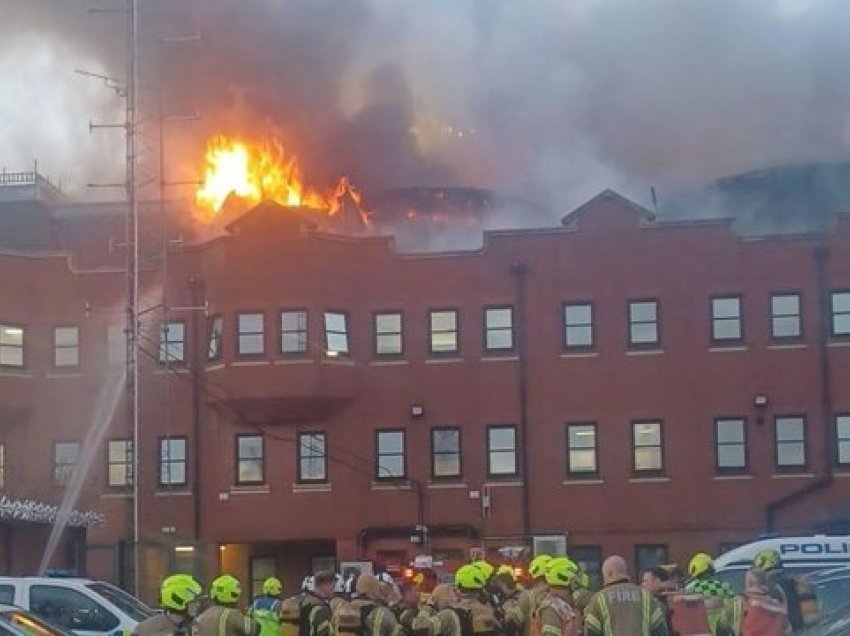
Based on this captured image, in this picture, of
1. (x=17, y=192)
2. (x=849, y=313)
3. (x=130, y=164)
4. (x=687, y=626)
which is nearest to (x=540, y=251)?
(x=849, y=313)

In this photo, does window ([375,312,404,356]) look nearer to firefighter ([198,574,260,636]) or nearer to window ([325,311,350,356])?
window ([325,311,350,356])

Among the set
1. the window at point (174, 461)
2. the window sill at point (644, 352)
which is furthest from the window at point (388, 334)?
the window sill at point (644, 352)

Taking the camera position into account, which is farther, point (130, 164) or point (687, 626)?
point (130, 164)

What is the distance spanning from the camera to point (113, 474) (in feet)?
120

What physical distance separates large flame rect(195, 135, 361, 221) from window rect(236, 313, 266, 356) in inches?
319

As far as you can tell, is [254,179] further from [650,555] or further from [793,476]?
[793,476]

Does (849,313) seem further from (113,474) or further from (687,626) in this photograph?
(687,626)

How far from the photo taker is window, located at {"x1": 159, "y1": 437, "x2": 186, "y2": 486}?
3606 cm

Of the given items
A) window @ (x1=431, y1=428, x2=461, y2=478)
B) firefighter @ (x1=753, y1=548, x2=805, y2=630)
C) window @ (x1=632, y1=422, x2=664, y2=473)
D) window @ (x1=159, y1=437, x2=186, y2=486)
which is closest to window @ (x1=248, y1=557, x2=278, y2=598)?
window @ (x1=159, y1=437, x2=186, y2=486)

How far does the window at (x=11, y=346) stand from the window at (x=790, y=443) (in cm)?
1775

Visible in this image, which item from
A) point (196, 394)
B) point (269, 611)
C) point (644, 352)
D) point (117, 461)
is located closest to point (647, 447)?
point (644, 352)

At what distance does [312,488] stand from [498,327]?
563cm

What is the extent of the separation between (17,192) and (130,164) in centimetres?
1901

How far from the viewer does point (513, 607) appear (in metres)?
12.4
